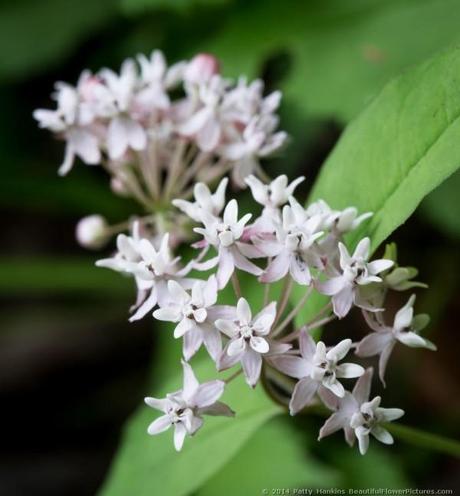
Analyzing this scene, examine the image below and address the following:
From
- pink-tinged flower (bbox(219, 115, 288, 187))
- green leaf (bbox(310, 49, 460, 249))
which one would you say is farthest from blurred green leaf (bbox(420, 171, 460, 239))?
green leaf (bbox(310, 49, 460, 249))

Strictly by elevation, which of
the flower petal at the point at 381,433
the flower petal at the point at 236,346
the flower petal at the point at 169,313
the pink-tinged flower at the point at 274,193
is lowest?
the flower petal at the point at 381,433

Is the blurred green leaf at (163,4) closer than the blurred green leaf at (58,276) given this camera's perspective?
Yes

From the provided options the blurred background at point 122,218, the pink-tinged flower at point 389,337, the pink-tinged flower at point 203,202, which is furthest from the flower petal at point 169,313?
the blurred background at point 122,218

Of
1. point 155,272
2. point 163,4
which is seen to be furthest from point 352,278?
point 163,4

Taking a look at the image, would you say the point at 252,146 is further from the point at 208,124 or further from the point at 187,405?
the point at 187,405

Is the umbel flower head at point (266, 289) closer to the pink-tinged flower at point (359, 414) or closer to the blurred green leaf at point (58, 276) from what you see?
the pink-tinged flower at point (359, 414)

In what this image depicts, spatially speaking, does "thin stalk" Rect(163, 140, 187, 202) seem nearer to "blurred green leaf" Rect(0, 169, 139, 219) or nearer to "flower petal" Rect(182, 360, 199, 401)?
"flower petal" Rect(182, 360, 199, 401)

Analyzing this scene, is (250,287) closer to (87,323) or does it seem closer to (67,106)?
(67,106)
